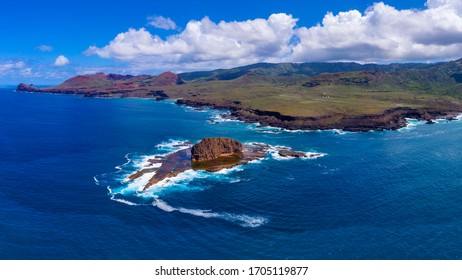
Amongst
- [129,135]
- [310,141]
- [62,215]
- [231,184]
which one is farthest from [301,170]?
[129,135]

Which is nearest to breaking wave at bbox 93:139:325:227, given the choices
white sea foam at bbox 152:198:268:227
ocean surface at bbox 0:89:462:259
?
white sea foam at bbox 152:198:268:227

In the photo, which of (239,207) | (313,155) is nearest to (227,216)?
(239,207)

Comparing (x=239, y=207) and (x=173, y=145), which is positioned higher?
(x=173, y=145)

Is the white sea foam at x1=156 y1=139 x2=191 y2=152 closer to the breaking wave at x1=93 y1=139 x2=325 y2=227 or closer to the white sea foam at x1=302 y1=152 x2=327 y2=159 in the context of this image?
the breaking wave at x1=93 y1=139 x2=325 y2=227

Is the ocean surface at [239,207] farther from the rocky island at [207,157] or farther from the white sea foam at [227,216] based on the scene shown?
the rocky island at [207,157]


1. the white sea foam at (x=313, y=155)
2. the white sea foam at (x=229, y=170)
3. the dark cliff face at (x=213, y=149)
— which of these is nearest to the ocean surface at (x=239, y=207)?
the white sea foam at (x=229, y=170)

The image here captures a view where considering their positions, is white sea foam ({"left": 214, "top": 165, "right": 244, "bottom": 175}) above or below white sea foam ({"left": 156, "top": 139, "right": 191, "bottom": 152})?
below

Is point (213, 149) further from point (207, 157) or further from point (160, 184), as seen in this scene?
point (160, 184)
